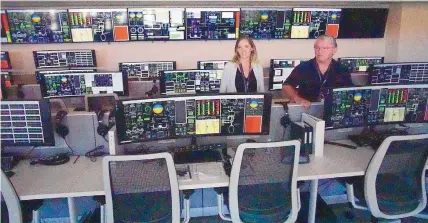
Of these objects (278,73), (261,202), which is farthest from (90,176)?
(278,73)

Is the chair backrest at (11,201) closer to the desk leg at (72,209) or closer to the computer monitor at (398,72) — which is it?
the desk leg at (72,209)

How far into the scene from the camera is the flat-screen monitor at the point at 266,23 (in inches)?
191

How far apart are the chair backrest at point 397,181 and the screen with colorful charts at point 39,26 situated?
13.8ft

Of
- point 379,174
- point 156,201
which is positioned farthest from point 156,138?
point 379,174

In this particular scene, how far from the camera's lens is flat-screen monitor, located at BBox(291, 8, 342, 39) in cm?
495

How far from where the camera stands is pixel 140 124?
7.11ft

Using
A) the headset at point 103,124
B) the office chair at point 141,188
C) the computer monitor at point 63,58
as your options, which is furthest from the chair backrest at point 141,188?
the computer monitor at point 63,58

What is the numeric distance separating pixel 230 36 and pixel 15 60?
3.13 meters

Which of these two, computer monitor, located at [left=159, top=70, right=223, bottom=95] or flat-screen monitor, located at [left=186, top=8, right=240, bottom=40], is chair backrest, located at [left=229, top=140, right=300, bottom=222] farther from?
flat-screen monitor, located at [left=186, top=8, right=240, bottom=40]

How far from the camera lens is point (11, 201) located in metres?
1.74

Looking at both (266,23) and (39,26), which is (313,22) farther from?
(39,26)

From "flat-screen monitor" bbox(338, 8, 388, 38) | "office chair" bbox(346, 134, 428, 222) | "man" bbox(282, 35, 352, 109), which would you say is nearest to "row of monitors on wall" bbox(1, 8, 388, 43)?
"flat-screen monitor" bbox(338, 8, 388, 38)

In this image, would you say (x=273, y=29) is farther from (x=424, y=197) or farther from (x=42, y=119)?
(x=42, y=119)

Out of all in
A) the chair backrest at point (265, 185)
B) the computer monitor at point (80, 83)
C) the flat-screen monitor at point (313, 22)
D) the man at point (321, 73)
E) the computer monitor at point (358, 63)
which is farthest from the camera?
the computer monitor at point (358, 63)
